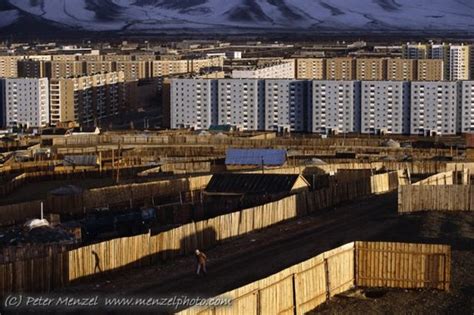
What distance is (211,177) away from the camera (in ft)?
37.4

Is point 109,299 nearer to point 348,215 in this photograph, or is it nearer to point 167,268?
point 167,268

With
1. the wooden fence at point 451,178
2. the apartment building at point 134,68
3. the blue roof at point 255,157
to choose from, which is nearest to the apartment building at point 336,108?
the blue roof at point 255,157

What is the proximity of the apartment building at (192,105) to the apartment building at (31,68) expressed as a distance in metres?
9.07

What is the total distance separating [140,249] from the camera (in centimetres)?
759

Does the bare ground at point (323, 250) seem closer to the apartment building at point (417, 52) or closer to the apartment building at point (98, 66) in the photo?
the apartment building at point (98, 66)

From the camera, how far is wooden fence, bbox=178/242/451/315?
6.48 m

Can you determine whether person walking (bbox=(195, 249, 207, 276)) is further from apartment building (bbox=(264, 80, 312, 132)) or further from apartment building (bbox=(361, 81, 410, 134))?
apartment building (bbox=(264, 80, 312, 132))

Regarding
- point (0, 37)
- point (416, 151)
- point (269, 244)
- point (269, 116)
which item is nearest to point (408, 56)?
point (269, 116)

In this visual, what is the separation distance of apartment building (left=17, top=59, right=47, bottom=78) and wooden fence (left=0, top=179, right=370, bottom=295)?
23.1 m

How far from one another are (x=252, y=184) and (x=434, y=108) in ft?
40.3

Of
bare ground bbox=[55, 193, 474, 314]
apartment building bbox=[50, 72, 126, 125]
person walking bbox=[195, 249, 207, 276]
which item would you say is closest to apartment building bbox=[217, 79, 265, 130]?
apartment building bbox=[50, 72, 126, 125]

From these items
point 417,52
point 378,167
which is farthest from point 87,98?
point 417,52

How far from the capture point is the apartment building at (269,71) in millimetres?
26938

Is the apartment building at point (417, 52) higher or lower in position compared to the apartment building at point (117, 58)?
higher
